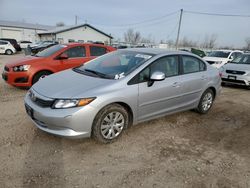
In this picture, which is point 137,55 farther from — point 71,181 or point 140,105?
point 71,181

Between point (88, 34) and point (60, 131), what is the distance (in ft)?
133

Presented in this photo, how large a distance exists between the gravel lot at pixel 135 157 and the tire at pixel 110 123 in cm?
16

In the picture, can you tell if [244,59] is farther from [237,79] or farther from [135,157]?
[135,157]

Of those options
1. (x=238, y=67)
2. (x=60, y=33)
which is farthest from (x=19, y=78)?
(x=60, y=33)

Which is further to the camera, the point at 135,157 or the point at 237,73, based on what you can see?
the point at 237,73

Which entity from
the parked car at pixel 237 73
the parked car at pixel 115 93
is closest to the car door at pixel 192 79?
the parked car at pixel 115 93

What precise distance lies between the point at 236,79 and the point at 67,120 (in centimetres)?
795

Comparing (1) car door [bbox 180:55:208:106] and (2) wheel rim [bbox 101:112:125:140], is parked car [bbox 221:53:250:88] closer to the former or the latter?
(1) car door [bbox 180:55:208:106]

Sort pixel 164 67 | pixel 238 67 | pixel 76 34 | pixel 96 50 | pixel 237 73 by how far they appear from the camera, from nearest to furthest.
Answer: pixel 164 67 → pixel 96 50 → pixel 237 73 → pixel 238 67 → pixel 76 34

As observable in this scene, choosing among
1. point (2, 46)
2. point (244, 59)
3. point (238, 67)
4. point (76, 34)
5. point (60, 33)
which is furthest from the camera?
point (76, 34)

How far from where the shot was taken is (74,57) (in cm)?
A: 745

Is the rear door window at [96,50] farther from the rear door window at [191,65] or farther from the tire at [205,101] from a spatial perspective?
the tire at [205,101]

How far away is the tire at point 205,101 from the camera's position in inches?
212

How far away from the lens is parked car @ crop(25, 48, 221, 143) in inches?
133
